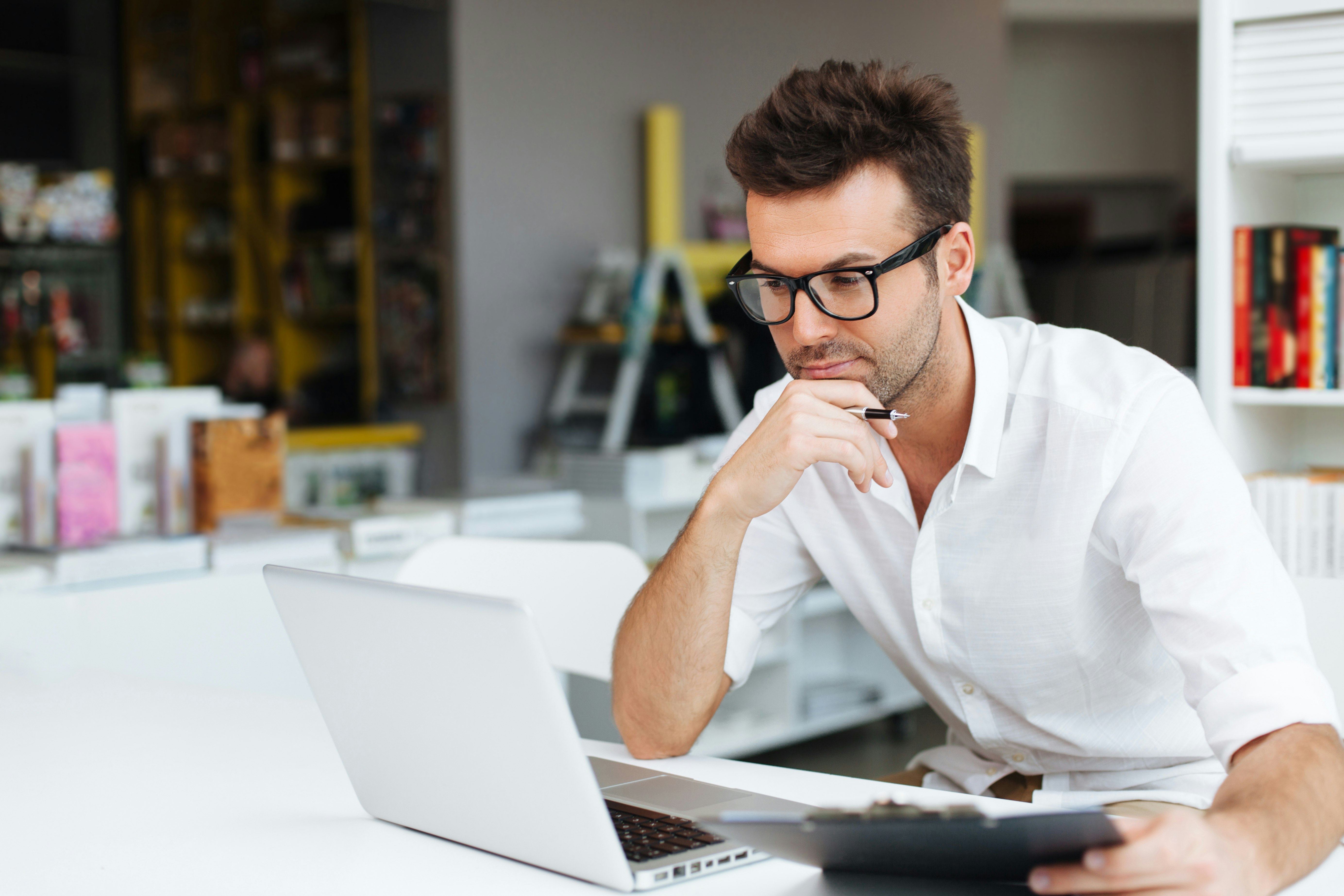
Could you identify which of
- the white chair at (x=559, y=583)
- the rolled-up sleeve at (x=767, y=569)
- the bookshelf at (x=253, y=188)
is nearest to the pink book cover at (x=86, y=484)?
the white chair at (x=559, y=583)

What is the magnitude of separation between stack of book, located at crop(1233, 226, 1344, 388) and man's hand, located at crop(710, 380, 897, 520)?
3.60ft

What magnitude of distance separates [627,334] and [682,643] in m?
2.84

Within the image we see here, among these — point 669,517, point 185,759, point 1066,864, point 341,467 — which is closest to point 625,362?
point 669,517

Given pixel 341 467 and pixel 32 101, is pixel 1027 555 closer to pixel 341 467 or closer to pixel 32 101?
pixel 341 467

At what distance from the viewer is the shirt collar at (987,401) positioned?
1.38 meters

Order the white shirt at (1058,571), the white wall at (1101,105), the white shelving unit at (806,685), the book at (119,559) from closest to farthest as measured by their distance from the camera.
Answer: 1. the white shirt at (1058,571)
2. the book at (119,559)
3. the white shelving unit at (806,685)
4. the white wall at (1101,105)

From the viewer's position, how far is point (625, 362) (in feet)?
13.8

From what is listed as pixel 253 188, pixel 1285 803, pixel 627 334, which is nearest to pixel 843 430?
pixel 1285 803

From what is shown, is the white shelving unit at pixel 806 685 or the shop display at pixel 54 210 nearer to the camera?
the white shelving unit at pixel 806 685

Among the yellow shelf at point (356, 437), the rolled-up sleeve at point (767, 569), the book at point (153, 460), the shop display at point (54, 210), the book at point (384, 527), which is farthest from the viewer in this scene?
the shop display at point (54, 210)

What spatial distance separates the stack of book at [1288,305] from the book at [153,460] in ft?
6.03

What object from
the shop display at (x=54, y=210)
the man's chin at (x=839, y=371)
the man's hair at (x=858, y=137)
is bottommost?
the man's chin at (x=839, y=371)

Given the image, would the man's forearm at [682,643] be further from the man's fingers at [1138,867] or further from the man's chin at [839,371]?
the man's fingers at [1138,867]

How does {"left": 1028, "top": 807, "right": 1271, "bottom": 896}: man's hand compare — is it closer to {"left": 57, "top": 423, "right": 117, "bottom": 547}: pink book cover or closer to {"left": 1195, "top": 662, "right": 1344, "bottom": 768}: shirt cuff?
{"left": 1195, "top": 662, "right": 1344, "bottom": 768}: shirt cuff
